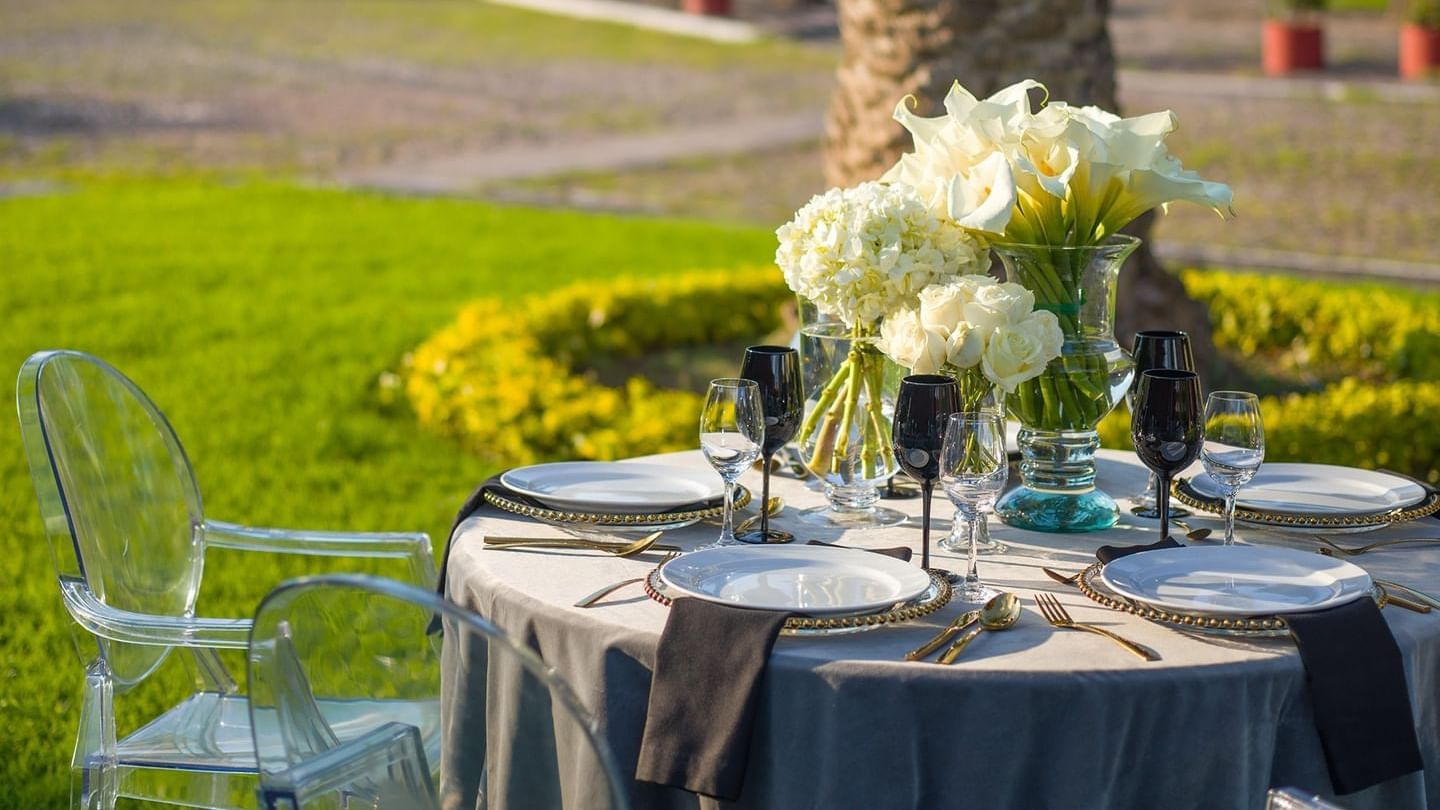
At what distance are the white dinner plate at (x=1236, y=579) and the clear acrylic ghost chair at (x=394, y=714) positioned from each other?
0.95 m

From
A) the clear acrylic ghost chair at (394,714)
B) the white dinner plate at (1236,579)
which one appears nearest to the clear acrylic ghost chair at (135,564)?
the clear acrylic ghost chair at (394,714)

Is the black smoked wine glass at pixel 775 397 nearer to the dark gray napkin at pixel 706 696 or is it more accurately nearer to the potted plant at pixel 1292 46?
the dark gray napkin at pixel 706 696

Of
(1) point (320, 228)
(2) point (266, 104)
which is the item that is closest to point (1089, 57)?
(1) point (320, 228)

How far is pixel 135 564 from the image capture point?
3.53 meters

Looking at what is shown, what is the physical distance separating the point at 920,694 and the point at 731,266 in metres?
7.85

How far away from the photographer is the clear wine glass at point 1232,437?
2852 mm

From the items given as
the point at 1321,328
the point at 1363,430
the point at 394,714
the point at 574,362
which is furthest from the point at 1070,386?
the point at 1321,328

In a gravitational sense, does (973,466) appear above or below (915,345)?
below

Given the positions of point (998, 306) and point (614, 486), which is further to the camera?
point (614, 486)

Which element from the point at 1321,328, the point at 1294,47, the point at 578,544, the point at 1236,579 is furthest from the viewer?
the point at 1294,47

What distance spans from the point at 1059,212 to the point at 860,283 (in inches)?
15.6

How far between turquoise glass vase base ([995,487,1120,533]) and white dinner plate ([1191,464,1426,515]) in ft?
0.72

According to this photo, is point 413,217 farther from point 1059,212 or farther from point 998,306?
point 998,306

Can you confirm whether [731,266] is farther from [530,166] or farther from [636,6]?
[636,6]
